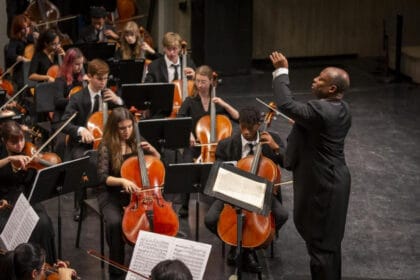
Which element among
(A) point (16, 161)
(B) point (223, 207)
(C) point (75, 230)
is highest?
(A) point (16, 161)

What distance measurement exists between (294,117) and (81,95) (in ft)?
9.14

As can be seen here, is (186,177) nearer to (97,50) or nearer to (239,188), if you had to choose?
(239,188)

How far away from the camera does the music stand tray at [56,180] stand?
5336 millimetres

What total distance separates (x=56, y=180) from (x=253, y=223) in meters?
1.33

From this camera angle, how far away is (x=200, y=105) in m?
7.28

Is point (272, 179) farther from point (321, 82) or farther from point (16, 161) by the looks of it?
point (16, 161)

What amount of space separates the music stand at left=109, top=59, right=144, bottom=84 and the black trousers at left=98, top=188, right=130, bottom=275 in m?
2.21

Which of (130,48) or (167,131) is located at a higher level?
(130,48)

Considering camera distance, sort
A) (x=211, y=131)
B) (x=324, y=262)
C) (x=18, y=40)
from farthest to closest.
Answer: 1. (x=18, y=40)
2. (x=211, y=131)
3. (x=324, y=262)

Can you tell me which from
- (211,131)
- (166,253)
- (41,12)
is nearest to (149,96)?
(211,131)

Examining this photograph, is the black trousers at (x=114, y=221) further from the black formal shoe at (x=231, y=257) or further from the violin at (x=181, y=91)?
the violin at (x=181, y=91)

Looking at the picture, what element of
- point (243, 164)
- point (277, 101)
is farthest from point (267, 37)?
point (277, 101)

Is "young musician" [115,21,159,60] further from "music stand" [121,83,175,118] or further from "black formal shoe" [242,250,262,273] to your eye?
"black formal shoe" [242,250,262,273]

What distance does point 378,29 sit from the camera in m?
12.9
